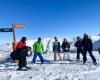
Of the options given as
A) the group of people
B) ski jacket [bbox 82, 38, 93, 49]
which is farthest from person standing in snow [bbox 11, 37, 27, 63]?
ski jacket [bbox 82, 38, 93, 49]

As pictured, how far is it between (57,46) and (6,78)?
10.2 m

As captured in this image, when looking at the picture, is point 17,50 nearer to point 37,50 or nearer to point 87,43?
point 37,50

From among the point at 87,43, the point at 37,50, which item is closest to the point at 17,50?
the point at 37,50

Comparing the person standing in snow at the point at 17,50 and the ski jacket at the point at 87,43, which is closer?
the person standing in snow at the point at 17,50


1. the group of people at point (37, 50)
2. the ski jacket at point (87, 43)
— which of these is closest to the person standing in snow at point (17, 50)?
the group of people at point (37, 50)

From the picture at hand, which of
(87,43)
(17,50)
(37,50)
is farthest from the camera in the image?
(37,50)

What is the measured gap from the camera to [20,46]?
711 inches

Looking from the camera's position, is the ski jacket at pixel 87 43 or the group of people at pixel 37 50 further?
the ski jacket at pixel 87 43

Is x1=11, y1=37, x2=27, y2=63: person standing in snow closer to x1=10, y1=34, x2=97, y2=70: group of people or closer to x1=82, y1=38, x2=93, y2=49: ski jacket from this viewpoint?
x1=10, y1=34, x2=97, y2=70: group of people

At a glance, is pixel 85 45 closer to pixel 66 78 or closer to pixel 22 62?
pixel 22 62

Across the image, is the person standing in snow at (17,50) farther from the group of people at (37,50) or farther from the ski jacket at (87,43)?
the ski jacket at (87,43)

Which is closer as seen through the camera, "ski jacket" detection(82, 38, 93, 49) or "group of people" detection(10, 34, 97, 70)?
"group of people" detection(10, 34, 97, 70)

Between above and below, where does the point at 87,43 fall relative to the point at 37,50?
above

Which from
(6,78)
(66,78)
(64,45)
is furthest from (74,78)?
(64,45)
